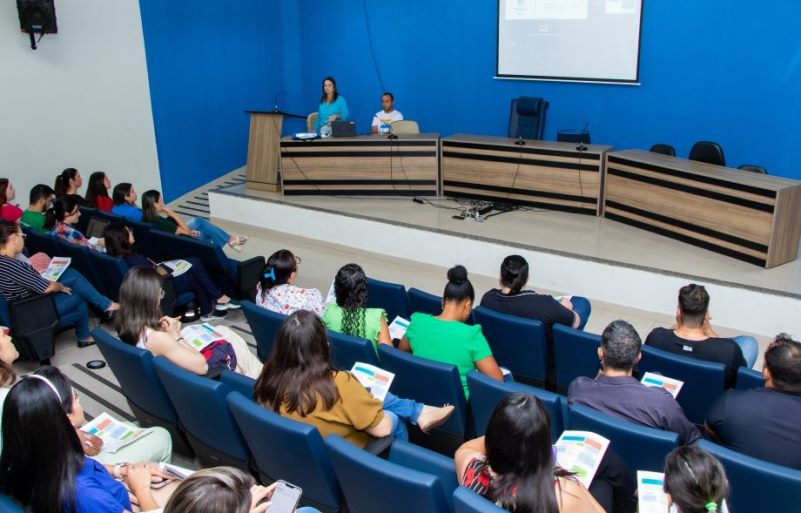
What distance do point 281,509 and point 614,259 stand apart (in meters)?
4.56

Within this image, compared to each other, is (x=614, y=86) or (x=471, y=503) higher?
(x=614, y=86)

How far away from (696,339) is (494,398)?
1.21m

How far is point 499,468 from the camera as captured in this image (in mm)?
2023

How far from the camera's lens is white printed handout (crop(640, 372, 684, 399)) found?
298cm

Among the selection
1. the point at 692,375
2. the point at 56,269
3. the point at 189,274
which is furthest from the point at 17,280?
the point at 692,375

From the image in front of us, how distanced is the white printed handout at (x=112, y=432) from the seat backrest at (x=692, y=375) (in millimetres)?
2319

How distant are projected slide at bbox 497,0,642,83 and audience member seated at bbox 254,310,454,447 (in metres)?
6.64

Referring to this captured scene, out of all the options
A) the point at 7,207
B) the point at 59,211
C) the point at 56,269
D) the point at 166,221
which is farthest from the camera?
the point at 7,207

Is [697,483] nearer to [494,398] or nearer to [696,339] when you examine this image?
[494,398]

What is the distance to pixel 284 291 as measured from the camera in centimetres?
410

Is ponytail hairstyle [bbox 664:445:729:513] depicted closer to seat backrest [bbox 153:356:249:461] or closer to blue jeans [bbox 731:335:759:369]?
seat backrest [bbox 153:356:249:461]

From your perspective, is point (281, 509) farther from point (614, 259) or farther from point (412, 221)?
point (412, 221)

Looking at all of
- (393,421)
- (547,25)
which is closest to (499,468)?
(393,421)

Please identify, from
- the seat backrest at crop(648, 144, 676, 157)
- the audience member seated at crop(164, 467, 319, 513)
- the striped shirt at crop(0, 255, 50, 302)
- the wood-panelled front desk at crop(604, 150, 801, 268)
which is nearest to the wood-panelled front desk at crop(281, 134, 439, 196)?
the wood-panelled front desk at crop(604, 150, 801, 268)
